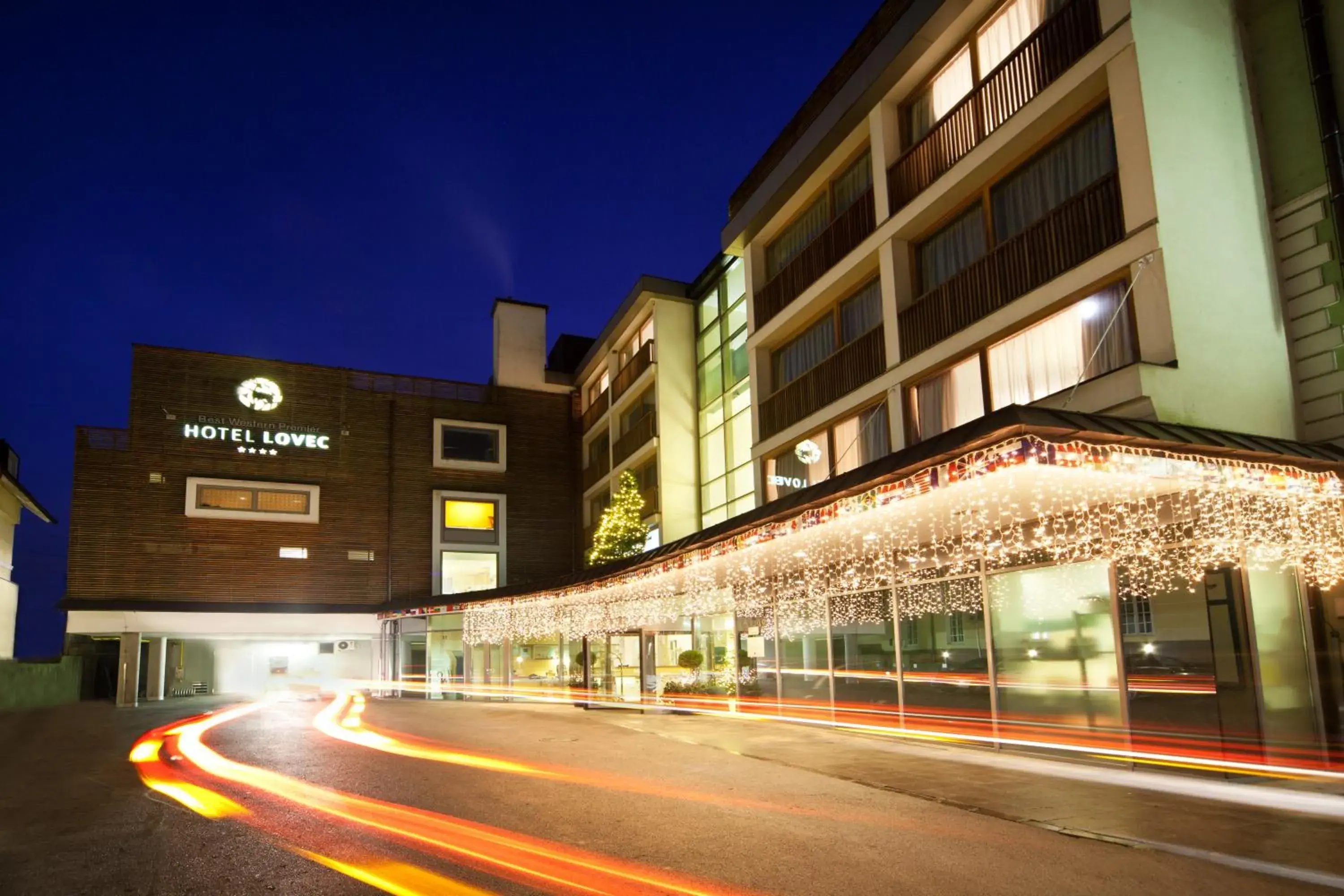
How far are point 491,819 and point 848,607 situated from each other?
10.2 m

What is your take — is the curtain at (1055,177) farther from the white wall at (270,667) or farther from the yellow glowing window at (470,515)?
the white wall at (270,667)

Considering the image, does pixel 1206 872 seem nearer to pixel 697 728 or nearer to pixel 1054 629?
pixel 1054 629

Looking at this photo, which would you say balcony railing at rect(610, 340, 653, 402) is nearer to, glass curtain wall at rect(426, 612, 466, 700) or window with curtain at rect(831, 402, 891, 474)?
glass curtain wall at rect(426, 612, 466, 700)

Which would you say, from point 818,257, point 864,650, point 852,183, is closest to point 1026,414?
point 864,650

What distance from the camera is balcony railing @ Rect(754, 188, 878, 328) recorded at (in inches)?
732

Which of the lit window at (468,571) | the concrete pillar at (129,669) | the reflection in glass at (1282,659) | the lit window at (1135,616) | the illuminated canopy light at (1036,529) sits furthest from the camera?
the lit window at (468,571)

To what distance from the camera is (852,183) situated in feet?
64.1

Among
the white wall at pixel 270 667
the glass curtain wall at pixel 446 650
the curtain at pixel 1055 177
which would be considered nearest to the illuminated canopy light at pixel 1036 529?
the curtain at pixel 1055 177

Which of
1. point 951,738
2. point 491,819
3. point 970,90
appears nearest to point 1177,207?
point 970,90

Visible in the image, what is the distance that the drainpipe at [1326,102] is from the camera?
39.1 ft

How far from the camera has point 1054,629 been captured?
515 inches

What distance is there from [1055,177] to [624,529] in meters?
18.8

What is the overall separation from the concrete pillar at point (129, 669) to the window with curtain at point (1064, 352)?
30.0m

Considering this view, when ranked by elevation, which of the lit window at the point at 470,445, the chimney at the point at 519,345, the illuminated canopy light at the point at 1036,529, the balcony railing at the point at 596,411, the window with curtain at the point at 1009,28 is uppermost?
the chimney at the point at 519,345
